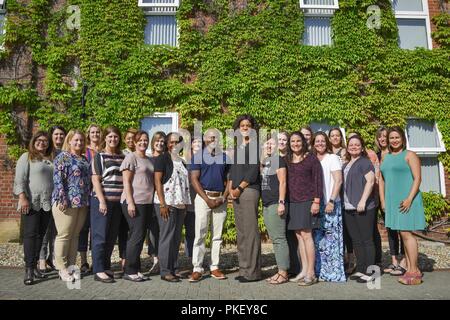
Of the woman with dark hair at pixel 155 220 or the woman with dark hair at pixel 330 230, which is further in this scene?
the woman with dark hair at pixel 155 220

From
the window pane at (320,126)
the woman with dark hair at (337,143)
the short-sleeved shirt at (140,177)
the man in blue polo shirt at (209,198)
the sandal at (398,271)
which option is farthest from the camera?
the window pane at (320,126)

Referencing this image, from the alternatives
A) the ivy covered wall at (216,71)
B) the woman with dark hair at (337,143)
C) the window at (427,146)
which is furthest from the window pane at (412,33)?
the woman with dark hair at (337,143)

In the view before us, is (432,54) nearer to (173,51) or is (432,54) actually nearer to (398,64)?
(398,64)

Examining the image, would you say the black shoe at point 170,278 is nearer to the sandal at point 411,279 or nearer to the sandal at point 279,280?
the sandal at point 279,280

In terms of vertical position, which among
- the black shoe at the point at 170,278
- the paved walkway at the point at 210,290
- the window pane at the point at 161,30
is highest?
the window pane at the point at 161,30

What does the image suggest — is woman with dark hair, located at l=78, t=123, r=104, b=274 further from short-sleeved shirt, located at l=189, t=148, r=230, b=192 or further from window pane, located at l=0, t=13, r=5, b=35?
window pane, located at l=0, t=13, r=5, b=35

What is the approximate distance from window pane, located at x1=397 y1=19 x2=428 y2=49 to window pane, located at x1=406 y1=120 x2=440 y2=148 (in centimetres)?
207

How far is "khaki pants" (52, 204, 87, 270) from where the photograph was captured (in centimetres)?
443

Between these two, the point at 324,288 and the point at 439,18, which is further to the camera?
the point at 439,18

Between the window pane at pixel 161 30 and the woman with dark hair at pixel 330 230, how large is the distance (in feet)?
18.6

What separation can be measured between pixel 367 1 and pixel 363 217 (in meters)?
6.50

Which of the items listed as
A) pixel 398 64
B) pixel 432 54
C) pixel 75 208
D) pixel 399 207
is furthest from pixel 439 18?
pixel 75 208

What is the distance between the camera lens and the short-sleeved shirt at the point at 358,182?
485cm

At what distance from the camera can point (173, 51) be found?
8.38m
